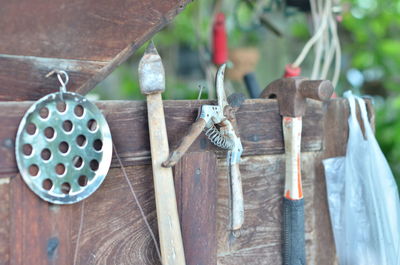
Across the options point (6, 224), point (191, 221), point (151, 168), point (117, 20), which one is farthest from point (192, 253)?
point (117, 20)

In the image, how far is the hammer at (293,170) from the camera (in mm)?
900

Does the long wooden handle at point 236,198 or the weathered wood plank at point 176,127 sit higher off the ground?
the weathered wood plank at point 176,127

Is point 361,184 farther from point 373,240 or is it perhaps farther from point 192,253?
point 192,253

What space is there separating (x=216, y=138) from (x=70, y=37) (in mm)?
299

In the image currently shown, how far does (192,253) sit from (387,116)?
2.12 meters

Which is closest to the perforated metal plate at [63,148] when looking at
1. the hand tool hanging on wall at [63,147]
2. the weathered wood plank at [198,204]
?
the hand tool hanging on wall at [63,147]

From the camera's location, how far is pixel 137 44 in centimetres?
77

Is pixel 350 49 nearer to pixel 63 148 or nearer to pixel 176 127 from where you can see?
pixel 176 127

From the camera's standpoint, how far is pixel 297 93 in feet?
2.94

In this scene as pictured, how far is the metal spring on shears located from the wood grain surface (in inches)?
7.7

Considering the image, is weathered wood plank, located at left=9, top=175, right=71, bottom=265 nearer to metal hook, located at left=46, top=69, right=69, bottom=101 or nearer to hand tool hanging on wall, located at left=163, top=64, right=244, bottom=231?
metal hook, located at left=46, top=69, right=69, bottom=101

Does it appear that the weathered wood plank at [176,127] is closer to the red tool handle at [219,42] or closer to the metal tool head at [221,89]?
the metal tool head at [221,89]

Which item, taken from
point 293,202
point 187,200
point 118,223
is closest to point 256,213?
point 293,202

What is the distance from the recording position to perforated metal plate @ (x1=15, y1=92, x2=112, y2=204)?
25.2 inches
